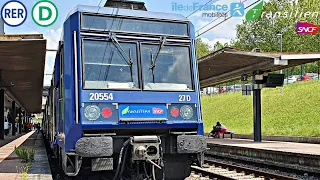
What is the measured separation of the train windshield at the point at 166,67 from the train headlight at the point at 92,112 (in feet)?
3.11

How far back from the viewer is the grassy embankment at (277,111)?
3200cm

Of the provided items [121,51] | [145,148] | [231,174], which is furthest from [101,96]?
[231,174]

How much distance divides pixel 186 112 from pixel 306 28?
49.7m

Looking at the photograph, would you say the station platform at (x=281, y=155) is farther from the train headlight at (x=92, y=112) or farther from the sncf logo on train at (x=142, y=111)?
the train headlight at (x=92, y=112)

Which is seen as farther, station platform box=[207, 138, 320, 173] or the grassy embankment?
the grassy embankment

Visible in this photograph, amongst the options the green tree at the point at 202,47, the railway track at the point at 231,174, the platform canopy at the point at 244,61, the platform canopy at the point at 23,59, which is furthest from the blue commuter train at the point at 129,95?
the green tree at the point at 202,47

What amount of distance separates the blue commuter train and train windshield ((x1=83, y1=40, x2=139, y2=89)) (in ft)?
0.05

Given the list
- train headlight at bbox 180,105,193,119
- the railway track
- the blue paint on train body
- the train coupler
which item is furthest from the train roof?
the railway track

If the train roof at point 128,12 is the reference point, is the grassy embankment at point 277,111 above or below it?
below

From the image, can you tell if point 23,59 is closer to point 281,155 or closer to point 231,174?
point 231,174

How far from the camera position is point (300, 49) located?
181 feet

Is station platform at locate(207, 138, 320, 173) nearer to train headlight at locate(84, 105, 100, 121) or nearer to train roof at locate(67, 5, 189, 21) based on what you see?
train roof at locate(67, 5, 189, 21)

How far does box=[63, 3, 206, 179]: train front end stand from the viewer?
734 cm

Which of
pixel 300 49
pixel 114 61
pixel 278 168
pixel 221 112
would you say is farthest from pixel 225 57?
pixel 300 49
